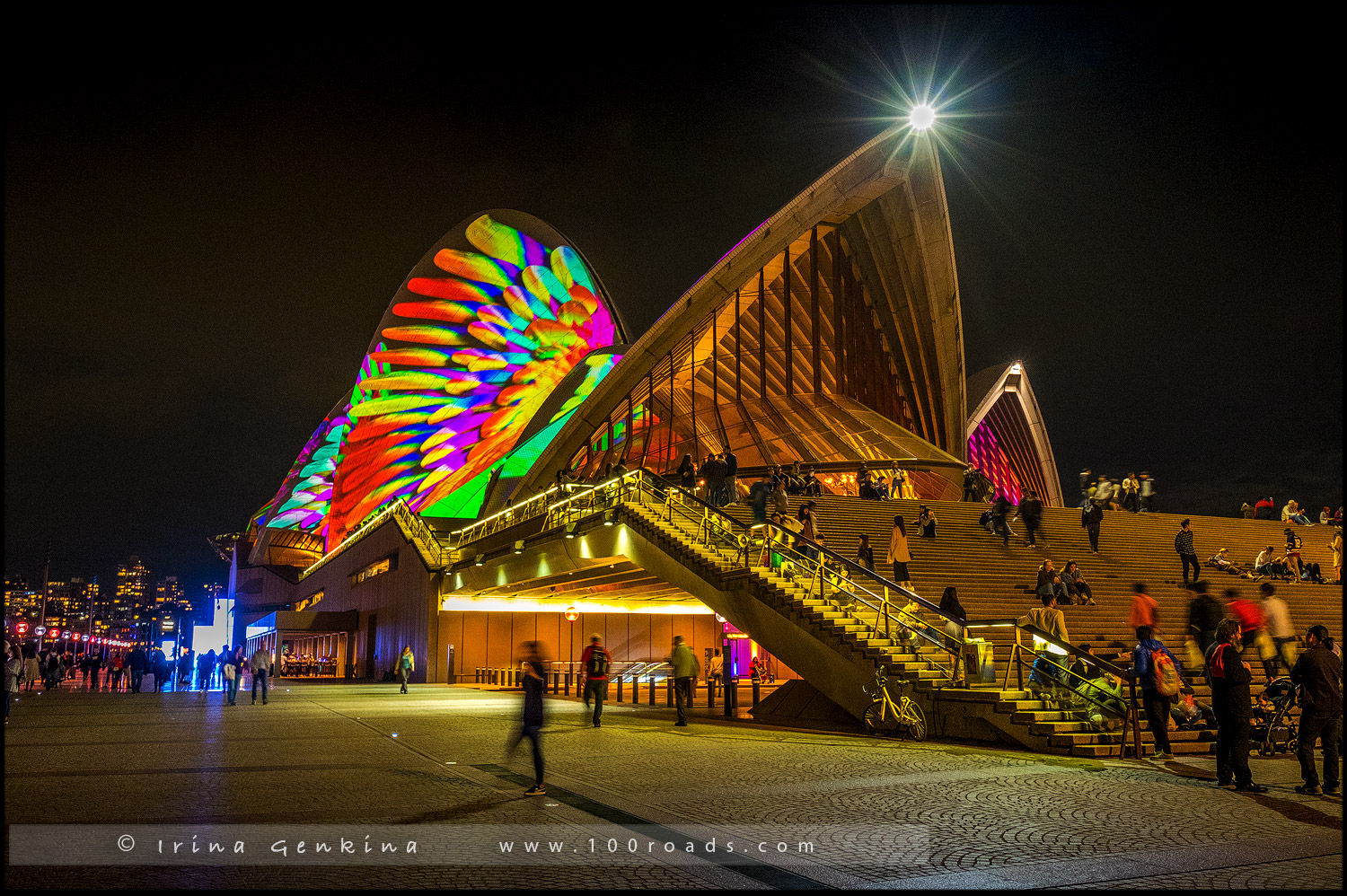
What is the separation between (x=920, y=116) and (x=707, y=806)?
2737 centimetres

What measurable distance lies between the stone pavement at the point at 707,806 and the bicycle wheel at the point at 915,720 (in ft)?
1.61

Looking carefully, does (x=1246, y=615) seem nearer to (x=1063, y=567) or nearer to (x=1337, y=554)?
(x=1063, y=567)

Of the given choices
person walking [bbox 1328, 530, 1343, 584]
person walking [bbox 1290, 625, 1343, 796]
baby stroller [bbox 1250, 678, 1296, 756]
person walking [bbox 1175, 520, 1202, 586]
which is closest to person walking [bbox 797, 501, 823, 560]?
person walking [bbox 1175, 520, 1202, 586]

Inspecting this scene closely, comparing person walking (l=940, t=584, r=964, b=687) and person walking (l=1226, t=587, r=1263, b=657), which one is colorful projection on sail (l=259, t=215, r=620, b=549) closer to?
person walking (l=940, t=584, r=964, b=687)

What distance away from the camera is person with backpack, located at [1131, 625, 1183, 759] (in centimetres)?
967

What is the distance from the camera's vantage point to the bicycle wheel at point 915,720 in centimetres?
1152

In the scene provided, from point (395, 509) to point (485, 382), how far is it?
1387cm

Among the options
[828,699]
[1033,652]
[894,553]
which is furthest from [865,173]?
[1033,652]

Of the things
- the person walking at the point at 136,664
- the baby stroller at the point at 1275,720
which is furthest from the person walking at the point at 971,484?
the person walking at the point at 136,664

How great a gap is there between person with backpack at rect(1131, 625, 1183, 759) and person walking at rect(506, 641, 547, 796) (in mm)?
5601

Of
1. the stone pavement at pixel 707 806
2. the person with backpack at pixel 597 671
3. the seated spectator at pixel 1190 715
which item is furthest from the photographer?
the person with backpack at pixel 597 671

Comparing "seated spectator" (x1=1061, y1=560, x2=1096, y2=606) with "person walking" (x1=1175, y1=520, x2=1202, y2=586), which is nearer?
"seated spectator" (x1=1061, y1=560, x2=1096, y2=606)

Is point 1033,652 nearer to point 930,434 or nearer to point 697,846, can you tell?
point 697,846

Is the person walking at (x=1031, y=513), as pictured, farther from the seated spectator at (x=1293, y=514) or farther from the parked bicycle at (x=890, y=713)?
the seated spectator at (x=1293, y=514)
